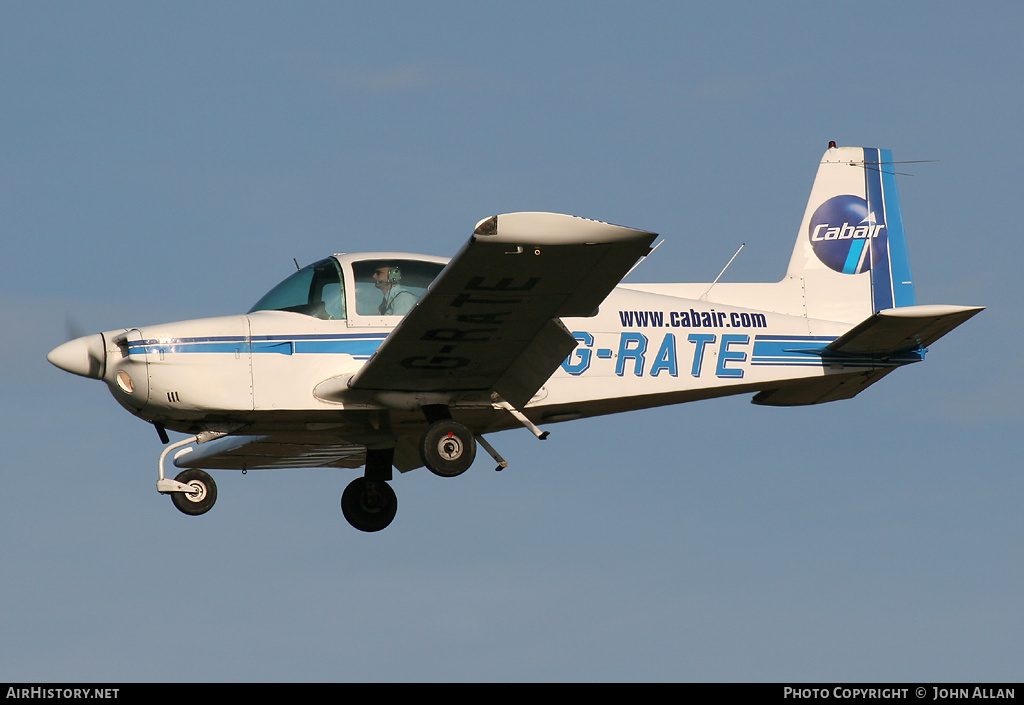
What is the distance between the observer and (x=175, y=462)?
16.5m

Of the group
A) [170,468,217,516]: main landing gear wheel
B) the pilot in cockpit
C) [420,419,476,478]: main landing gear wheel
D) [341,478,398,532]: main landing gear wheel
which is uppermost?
the pilot in cockpit

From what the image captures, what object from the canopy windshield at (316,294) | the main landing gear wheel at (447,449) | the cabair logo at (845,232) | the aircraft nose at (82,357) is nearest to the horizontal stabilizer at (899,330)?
the cabair logo at (845,232)

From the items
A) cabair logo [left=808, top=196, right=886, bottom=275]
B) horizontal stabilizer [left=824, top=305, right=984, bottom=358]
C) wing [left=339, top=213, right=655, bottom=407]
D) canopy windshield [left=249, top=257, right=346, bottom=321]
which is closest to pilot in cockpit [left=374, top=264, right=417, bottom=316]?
canopy windshield [left=249, top=257, right=346, bottom=321]

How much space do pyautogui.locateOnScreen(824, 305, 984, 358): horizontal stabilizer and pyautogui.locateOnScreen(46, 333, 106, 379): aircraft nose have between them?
7.15 m

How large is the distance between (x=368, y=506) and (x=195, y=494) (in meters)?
2.01

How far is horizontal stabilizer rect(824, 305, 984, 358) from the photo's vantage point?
1476cm

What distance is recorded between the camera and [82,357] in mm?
13633

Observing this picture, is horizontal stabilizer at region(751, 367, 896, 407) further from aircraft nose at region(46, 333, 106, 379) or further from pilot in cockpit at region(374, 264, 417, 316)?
aircraft nose at region(46, 333, 106, 379)

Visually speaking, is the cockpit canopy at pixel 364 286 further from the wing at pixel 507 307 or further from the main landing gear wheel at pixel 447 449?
the main landing gear wheel at pixel 447 449

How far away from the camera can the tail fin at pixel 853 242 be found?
1639 centimetres

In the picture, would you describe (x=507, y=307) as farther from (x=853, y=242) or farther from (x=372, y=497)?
(x=853, y=242)

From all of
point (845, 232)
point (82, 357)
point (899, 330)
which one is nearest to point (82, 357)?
point (82, 357)

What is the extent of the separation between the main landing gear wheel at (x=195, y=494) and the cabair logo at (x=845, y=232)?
693cm
